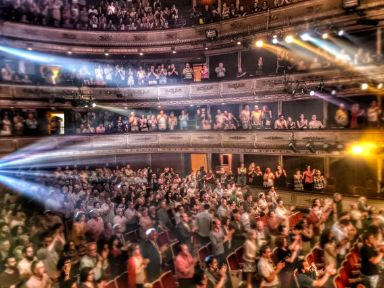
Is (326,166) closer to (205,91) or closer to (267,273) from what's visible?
(205,91)

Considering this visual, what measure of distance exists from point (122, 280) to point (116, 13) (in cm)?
1986

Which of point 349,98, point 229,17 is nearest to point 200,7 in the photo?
point 229,17

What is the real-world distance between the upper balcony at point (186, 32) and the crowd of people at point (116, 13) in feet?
1.33

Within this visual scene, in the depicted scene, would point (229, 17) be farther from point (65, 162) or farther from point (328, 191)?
point (65, 162)

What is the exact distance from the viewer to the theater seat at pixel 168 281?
6.69 metres

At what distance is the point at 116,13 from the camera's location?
2267cm

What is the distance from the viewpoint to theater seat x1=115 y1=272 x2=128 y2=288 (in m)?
6.69

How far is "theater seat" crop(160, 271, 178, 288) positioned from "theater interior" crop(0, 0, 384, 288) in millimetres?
39

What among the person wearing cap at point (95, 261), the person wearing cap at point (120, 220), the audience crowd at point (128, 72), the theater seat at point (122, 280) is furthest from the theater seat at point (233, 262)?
the audience crowd at point (128, 72)

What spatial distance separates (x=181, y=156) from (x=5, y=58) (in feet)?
37.7

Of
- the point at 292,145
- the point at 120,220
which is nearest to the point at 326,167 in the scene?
the point at 292,145

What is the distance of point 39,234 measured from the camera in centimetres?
906

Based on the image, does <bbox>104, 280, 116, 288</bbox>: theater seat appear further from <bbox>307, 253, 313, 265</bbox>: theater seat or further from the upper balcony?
the upper balcony

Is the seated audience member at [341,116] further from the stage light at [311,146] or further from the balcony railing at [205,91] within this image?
the stage light at [311,146]
